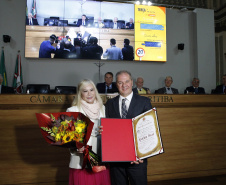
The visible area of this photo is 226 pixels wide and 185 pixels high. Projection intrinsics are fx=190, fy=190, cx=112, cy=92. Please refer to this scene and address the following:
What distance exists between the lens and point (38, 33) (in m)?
5.57

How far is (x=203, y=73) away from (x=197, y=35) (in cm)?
134

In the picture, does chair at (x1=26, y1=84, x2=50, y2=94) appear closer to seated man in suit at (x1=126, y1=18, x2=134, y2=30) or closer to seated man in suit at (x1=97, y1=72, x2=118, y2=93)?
seated man in suit at (x1=97, y1=72, x2=118, y2=93)

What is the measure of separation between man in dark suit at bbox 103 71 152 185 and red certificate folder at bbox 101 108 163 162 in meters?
0.22

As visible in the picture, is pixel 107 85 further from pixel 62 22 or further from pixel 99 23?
pixel 62 22

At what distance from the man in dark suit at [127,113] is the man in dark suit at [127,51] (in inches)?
172

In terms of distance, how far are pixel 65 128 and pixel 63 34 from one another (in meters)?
4.83

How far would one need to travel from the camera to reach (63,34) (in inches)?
224

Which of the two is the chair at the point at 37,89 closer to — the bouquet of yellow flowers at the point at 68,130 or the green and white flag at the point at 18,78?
the green and white flag at the point at 18,78

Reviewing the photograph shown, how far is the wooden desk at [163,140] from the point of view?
2.38m

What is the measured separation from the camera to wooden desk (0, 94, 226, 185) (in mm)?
2385

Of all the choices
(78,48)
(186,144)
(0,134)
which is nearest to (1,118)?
(0,134)

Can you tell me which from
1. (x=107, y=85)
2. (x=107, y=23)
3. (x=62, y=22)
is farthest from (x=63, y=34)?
(x=107, y=85)

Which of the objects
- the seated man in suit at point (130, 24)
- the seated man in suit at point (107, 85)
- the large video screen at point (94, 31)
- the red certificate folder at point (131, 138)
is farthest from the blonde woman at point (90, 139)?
the seated man in suit at point (130, 24)

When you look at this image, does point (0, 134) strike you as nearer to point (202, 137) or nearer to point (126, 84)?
point (126, 84)
